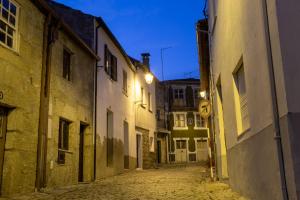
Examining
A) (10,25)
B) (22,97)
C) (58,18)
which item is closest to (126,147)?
(58,18)

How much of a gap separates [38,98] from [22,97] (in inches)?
34.2

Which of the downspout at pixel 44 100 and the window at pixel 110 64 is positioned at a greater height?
the window at pixel 110 64

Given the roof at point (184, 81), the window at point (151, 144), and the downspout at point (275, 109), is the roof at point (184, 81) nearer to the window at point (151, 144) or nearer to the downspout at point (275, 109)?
the window at point (151, 144)

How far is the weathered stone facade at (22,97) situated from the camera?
8109 millimetres

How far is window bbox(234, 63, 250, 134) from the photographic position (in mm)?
6771

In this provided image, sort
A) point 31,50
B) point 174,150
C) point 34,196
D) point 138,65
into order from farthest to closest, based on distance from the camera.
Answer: point 174,150 < point 138,65 < point 31,50 < point 34,196

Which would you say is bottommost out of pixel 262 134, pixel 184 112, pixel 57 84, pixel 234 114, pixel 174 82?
pixel 262 134

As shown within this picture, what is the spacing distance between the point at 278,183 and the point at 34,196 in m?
6.08

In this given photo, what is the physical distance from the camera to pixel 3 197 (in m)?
7.81

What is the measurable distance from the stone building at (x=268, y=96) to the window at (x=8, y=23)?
16.8ft

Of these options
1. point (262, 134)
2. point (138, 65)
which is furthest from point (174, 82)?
point (262, 134)

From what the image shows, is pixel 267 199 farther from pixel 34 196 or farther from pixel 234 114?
pixel 34 196

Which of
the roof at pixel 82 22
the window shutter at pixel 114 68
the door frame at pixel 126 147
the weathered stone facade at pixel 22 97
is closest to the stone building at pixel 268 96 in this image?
the weathered stone facade at pixel 22 97

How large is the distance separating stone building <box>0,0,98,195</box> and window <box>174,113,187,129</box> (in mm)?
27454
